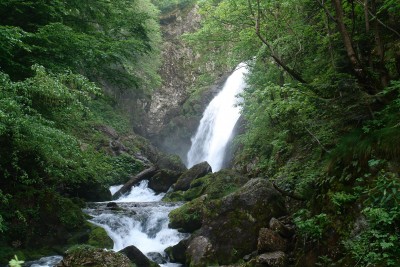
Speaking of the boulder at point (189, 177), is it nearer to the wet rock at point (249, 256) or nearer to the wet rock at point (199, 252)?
the wet rock at point (199, 252)

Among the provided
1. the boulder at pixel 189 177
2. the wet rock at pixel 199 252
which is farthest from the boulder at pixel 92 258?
the boulder at pixel 189 177

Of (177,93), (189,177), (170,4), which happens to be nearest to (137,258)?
(189,177)

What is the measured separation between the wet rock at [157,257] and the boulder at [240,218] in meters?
1.58

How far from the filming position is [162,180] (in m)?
20.2

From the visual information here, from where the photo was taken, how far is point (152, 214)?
13203 mm

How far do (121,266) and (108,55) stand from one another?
224 inches

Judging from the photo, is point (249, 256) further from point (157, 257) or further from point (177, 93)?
point (177, 93)

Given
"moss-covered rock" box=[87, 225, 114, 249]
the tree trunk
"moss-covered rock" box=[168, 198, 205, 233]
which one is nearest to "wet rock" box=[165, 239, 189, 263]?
"moss-covered rock" box=[168, 198, 205, 233]

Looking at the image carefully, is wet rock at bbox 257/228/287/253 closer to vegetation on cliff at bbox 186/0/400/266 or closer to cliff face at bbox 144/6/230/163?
vegetation on cliff at bbox 186/0/400/266

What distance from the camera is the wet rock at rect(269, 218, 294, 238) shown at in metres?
7.79

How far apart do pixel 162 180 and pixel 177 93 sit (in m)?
16.2

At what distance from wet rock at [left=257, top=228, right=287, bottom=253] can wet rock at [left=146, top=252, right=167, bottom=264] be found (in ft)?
11.3

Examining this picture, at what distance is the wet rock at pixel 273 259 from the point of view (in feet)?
22.4

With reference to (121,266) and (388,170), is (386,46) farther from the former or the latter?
(121,266)
